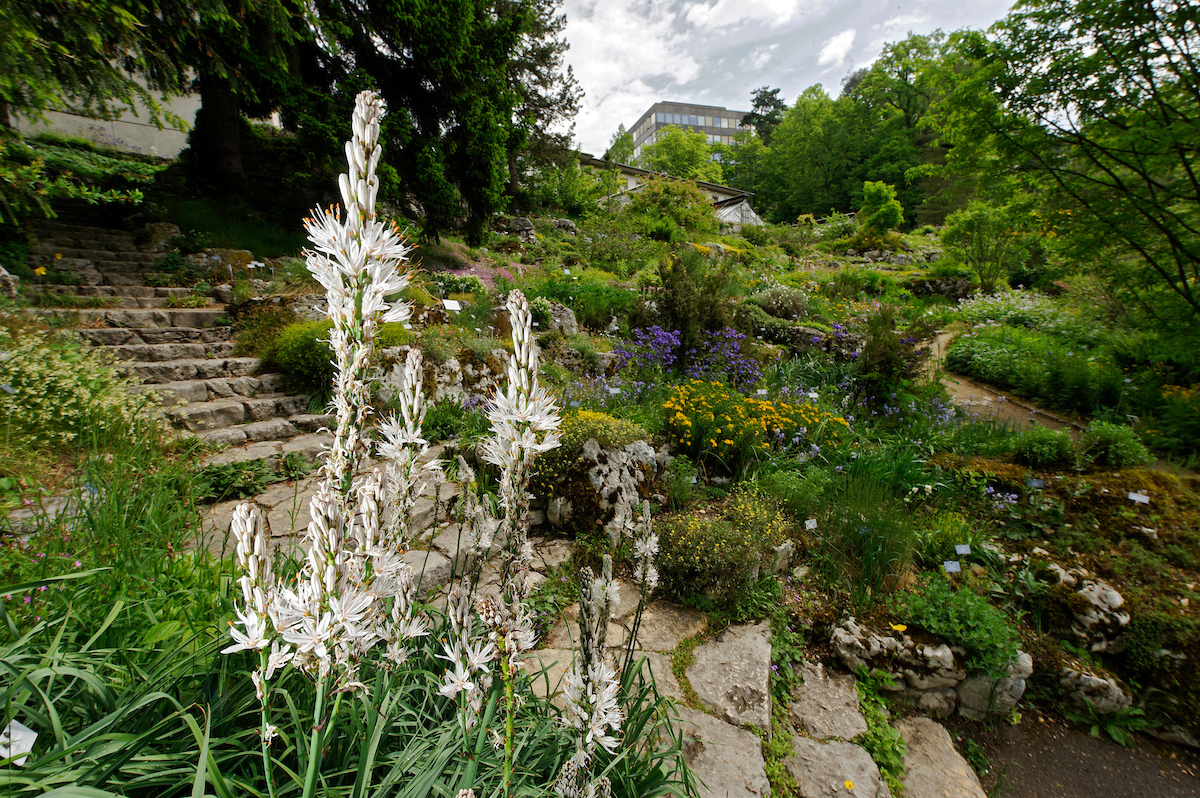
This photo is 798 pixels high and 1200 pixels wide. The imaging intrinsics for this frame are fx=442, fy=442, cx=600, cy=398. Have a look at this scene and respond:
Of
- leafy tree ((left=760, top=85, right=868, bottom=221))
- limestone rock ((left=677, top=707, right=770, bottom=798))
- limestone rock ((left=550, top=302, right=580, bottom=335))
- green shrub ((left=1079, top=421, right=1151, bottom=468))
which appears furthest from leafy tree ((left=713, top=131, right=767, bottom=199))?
limestone rock ((left=677, top=707, right=770, bottom=798))

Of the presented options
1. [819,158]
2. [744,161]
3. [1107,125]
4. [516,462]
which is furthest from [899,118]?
[516,462]

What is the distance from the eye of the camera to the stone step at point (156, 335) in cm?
524

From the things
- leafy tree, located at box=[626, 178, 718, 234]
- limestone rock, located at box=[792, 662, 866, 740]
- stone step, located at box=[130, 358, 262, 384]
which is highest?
leafy tree, located at box=[626, 178, 718, 234]

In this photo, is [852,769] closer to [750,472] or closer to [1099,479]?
[750,472]

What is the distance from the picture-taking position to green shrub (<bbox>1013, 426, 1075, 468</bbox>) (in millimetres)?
4641

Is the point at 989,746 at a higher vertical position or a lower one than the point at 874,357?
lower

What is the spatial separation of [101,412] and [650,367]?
5791 millimetres

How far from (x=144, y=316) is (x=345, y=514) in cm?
743

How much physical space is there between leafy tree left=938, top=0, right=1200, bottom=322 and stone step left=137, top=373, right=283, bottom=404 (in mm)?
9965

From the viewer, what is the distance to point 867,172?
103ft

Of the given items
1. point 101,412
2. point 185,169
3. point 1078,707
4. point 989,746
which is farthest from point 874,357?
point 185,169

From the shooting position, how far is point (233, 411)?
4.75 metres

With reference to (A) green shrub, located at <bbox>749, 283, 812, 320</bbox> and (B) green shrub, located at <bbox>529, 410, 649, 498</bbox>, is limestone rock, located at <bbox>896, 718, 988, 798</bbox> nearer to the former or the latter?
(B) green shrub, located at <bbox>529, 410, 649, 498</bbox>

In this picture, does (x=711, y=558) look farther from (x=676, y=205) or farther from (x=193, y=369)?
(x=676, y=205)
